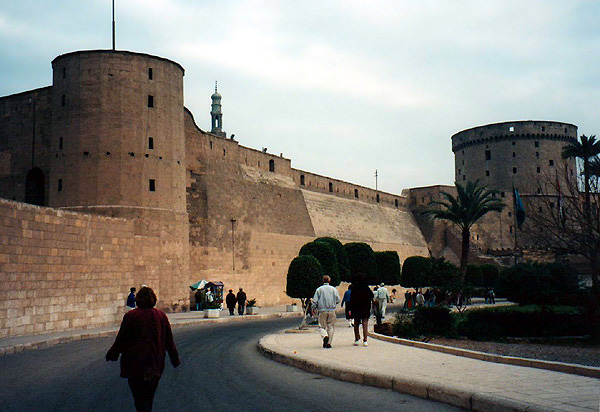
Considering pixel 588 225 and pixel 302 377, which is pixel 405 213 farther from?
pixel 302 377

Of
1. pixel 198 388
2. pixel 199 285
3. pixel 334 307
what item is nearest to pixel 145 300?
pixel 198 388

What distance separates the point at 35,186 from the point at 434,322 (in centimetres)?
2437

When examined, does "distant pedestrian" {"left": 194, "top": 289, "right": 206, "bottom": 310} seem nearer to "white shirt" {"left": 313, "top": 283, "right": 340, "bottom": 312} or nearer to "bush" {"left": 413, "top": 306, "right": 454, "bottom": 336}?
"bush" {"left": 413, "top": 306, "right": 454, "bottom": 336}

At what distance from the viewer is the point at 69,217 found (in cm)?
1847

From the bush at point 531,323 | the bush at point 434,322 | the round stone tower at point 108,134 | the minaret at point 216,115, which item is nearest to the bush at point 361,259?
the round stone tower at point 108,134

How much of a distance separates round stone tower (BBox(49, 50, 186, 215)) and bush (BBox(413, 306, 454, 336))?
17.2 metres

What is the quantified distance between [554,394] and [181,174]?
26714 millimetres

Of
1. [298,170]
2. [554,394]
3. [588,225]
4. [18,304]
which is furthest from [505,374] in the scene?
[298,170]

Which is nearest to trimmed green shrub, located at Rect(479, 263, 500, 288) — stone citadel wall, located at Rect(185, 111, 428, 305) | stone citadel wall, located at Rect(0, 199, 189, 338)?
stone citadel wall, located at Rect(185, 111, 428, 305)

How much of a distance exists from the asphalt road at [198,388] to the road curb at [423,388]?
6.1 inches

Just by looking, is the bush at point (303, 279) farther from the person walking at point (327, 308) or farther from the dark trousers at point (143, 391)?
the dark trousers at point (143, 391)

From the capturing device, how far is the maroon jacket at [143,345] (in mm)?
5074

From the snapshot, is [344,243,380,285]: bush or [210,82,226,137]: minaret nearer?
[344,243,380,285]: bush

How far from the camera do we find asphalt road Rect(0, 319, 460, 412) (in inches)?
266
